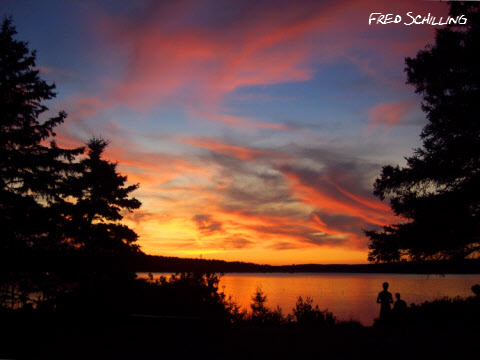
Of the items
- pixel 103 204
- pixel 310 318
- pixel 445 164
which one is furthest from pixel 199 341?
pixel 103 204

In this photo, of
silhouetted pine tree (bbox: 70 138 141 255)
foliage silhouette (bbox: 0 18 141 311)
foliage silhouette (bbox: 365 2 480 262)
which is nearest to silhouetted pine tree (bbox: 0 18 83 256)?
foliage silhouette (bbox: 0 18 141 311)

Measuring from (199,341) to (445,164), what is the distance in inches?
555

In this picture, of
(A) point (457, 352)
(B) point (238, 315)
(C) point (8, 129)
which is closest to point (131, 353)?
(A) point (457, 352)

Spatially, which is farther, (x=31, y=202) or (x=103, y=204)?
(x=103, y=204)

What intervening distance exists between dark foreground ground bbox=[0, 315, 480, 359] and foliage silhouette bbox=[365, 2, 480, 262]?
7.13 meters

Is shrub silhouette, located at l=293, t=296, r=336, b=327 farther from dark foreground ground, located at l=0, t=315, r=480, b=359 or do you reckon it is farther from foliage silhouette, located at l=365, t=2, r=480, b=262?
dark foreground ground, located at l=0, t=315, r=480, b=359

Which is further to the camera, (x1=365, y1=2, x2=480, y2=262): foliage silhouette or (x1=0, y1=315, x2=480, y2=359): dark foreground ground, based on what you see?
(x1=365, y1=2, x2=480, y2=262): foliage silhouette

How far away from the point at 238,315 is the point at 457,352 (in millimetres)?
11338

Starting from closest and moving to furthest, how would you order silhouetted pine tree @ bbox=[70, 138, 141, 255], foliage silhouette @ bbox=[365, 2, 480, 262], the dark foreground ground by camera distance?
1. the dark foreground ground
2. foliage silhouette @ bbox=[365, 2, 480, 262]
3. silhouetted pine tree @ bbox=[70, 138, 141, 255]

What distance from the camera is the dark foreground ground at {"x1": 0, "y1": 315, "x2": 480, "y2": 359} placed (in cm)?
807

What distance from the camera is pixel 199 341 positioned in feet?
29.5

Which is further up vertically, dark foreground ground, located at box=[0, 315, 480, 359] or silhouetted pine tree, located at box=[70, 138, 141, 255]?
silhouetted pine tree, located at box=[70, 138, 141, 255]

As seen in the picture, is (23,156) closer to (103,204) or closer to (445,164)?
(103,204)

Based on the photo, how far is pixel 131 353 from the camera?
8.18 meters
